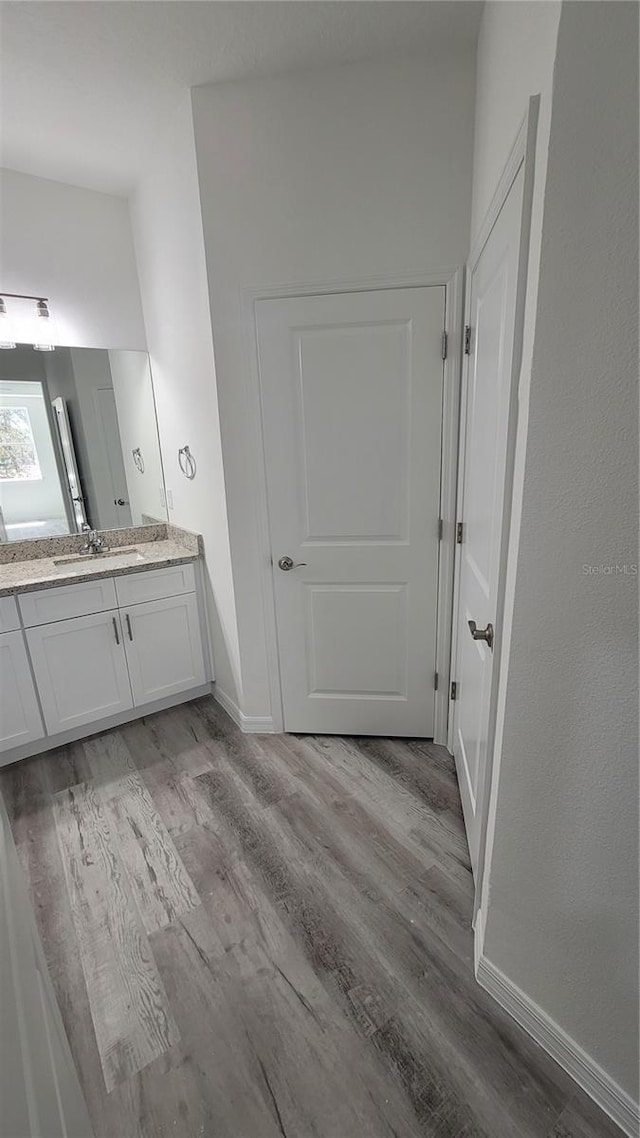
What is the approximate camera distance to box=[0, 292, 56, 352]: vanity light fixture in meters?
2.25

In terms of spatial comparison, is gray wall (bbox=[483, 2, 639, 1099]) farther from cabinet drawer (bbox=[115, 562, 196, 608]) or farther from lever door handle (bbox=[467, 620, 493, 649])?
cabinet drawer (bbox=[115, 562, 196, 608])

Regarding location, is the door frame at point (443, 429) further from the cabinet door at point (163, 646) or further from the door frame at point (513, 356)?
the cabinet door at point (163, 646)

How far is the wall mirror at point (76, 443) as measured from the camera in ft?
7.86

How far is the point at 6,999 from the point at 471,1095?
1.09 meters

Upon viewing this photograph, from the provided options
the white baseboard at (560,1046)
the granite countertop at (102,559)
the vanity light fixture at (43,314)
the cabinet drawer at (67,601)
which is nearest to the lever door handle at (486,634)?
the white baseboard at (560,1046)

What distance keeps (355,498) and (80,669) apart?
156 centimetres

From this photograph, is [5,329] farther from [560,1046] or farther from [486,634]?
[560,1046]

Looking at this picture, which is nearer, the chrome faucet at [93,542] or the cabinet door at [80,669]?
the cabinet door at [80,669]

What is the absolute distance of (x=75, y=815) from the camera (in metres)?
1.93

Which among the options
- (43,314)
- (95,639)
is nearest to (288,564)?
(95,639)

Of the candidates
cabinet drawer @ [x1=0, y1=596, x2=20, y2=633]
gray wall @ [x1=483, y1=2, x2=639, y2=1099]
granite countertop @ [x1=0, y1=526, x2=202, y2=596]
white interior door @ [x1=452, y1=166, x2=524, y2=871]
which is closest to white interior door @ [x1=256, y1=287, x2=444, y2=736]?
white interior door @ [x1=452, y1=166, x2=524, y2=871]

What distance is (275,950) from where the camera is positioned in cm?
138

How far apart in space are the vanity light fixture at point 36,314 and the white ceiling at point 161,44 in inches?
24.2

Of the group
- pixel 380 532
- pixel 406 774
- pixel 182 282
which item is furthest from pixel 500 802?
pixel 182 282
